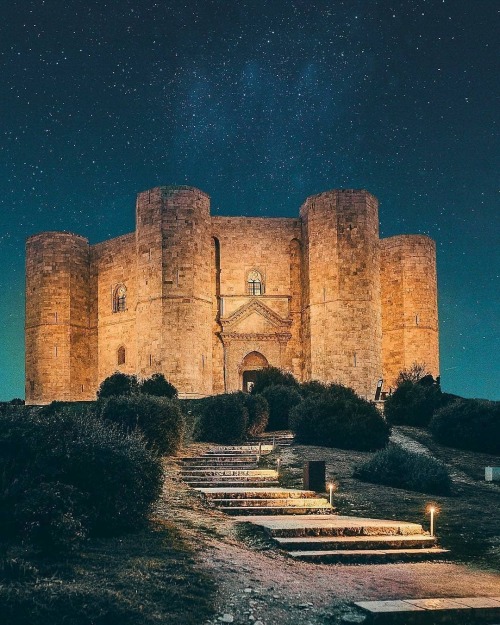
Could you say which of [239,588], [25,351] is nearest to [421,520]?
[239,588]

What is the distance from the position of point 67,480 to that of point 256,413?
12.7 m

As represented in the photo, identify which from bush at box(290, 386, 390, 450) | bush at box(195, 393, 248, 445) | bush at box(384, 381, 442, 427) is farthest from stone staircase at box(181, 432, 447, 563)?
bush at box(384, 381, 442, 427)

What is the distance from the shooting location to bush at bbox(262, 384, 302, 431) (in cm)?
2275

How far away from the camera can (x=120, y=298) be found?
40.3 meters

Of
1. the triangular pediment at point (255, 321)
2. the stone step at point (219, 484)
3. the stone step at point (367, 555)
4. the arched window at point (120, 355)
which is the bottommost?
the stone step at point (367, 555)

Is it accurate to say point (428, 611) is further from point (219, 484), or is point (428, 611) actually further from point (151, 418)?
point (151, 418)

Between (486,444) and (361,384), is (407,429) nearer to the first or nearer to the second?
(486,444)

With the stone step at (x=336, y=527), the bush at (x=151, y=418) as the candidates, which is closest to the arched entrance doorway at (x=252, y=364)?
the bush at (x=151, y=418)

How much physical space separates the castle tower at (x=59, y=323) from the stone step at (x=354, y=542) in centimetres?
3333

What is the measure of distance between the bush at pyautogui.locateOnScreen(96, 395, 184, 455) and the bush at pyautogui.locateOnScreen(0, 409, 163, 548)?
5776 mm

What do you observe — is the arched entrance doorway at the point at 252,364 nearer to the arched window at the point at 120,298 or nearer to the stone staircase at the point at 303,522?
the arched window at the point at 120,298

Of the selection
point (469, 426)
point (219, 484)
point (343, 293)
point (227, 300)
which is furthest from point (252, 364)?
point (219, 484)

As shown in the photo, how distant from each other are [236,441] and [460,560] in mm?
10443

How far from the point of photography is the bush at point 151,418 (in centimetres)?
1467
